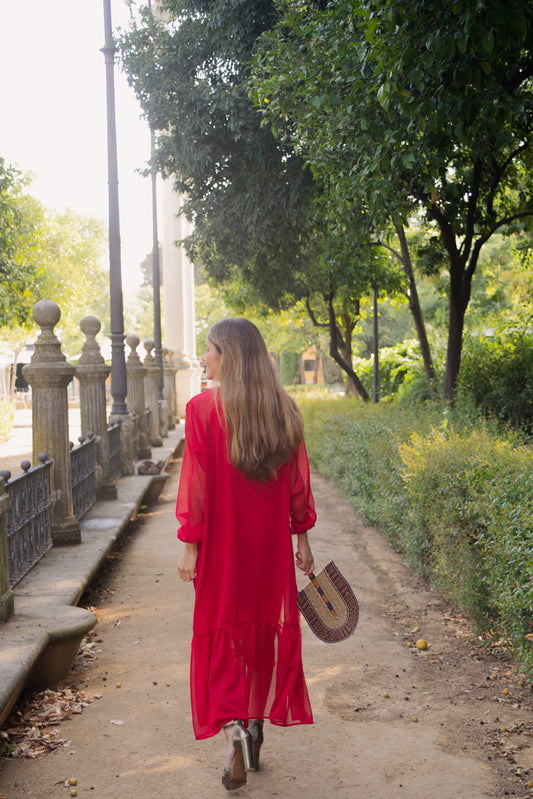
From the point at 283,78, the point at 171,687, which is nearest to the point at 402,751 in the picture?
the point at 171,687

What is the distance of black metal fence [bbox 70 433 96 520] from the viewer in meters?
8.07

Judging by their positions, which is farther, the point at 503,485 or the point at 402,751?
the point at 503,485

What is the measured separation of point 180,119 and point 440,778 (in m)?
12.2

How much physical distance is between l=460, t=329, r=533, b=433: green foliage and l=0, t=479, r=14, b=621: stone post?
761 cm

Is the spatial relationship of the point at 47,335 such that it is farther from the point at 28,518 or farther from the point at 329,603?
the point at 329,603

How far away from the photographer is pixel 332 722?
4121 millimetres

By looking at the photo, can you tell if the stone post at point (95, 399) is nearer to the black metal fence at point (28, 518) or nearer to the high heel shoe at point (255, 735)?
the black metal fence at point (28, 518)

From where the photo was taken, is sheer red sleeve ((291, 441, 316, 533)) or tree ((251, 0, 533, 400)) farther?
tree ((251, 0, 533, 400))

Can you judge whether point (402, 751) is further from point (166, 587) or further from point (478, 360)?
point (478, 360)

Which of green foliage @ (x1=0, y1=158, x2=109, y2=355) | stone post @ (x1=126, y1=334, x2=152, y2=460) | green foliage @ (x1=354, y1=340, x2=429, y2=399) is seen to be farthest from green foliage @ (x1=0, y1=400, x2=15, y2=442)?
green foliage @ (x1=354, y1=340, x2=429, y2=399)

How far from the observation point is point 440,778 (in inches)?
135

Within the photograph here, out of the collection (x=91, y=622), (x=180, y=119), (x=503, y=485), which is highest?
(x=180, y=119)

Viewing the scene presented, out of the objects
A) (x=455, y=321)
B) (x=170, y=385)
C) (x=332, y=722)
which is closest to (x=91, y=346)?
(x=455, y=321)

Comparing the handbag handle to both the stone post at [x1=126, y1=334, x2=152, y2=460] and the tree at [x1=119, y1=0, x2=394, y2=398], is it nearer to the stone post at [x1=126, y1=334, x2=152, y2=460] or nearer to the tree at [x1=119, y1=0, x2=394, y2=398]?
the tree at [x1=119, y1=0, x2=394, y2=398]
